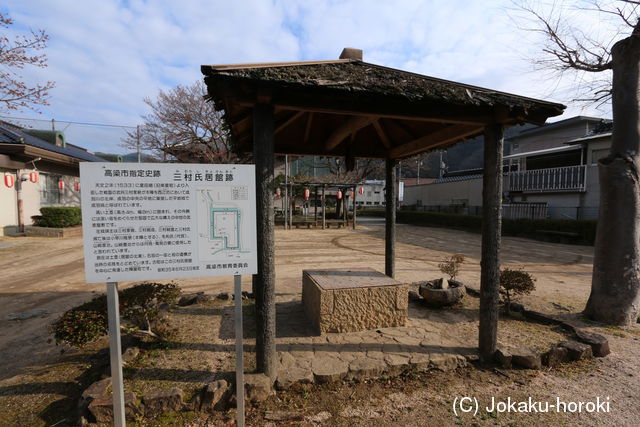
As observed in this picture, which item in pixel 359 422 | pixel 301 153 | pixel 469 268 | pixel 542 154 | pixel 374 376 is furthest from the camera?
pixel 542 154

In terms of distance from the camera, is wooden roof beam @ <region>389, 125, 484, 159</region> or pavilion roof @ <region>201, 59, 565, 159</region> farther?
wooden roof beam @ <region>389, 125, 484, 159</region>

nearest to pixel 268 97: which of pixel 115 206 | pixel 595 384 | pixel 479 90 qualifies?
pixel 115 206

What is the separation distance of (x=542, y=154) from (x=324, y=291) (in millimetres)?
22947

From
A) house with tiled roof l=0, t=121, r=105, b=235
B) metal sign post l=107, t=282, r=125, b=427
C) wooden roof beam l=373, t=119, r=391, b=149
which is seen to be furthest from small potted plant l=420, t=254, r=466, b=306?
house with tiled roof l=0, t=121, r=105, b=235

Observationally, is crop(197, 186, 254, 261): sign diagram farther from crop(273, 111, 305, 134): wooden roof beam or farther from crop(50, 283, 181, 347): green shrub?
crop(273, 111, 305, 134): wooden roof beam

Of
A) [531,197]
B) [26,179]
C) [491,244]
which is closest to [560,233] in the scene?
[531,197]

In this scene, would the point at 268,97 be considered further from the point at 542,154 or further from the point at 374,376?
the point at 542,154

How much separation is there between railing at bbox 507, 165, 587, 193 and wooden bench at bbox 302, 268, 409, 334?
18.6m

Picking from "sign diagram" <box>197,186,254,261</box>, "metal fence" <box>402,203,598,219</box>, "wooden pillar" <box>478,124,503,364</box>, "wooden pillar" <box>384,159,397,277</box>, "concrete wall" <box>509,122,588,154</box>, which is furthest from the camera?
"concrete wall" <box>509,122,588,154</box>

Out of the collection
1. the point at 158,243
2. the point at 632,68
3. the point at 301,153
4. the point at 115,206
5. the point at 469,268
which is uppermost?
the point at 632,68

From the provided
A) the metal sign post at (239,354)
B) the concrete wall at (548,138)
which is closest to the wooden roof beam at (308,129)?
the metal sign post at (239,354)

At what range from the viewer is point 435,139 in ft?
16.0

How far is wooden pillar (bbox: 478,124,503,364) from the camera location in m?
3.76

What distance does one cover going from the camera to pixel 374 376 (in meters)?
3.43
